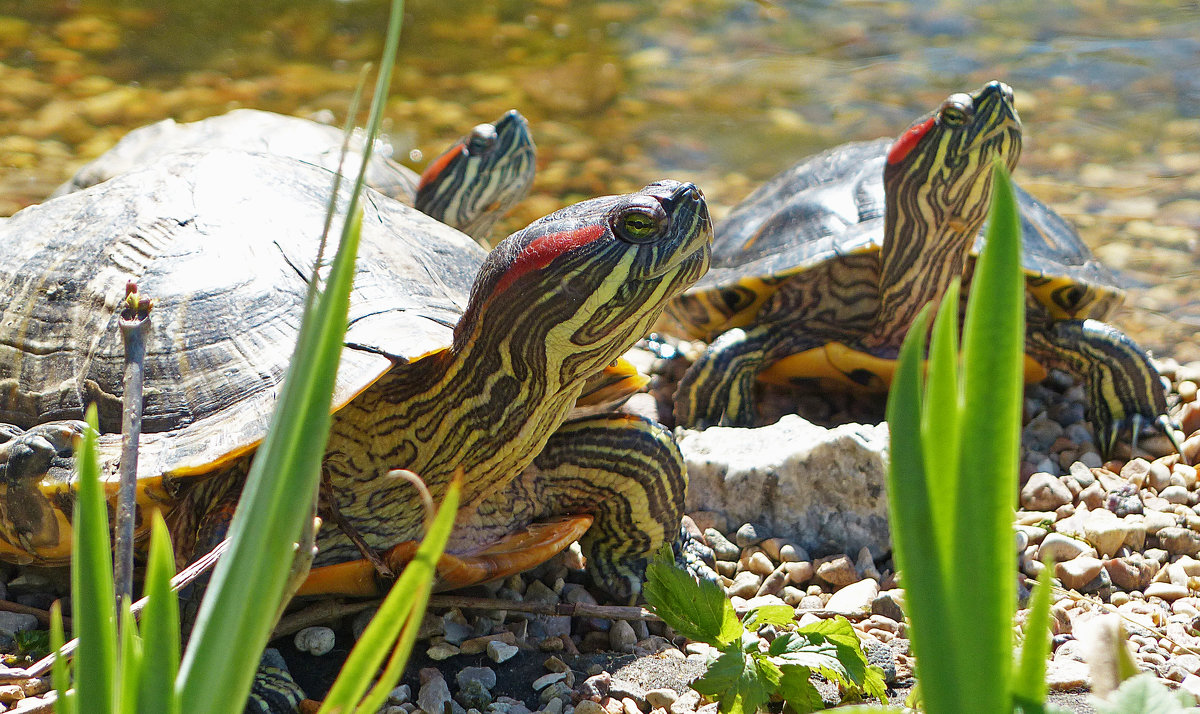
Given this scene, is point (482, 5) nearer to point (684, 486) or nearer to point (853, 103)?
point (853, 103)

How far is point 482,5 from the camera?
36.2 feet

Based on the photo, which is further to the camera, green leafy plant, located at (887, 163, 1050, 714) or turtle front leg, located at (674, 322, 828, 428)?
turtle front leg, located at (674, 322, 828, 428)

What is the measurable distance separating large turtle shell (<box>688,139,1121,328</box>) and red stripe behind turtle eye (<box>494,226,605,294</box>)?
199 cm

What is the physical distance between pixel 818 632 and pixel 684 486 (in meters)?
0.81

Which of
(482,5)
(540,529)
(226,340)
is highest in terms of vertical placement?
(482,5)

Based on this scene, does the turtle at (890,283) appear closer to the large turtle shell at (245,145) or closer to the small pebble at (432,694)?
the large turtle shell at (245,145)

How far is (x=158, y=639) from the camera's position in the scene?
1.20 m

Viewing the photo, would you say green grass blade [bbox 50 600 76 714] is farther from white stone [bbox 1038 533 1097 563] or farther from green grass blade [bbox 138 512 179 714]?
white stone [bbox 1038 533 1097 563]

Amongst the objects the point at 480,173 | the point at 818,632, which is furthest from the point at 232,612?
the point at 480,173

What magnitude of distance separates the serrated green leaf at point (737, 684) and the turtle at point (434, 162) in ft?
11.7

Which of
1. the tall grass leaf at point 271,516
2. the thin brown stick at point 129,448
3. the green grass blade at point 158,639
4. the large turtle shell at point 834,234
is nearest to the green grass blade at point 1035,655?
the tall grass leaf at point 271,516

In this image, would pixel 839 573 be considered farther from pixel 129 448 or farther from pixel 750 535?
pixel 129 448

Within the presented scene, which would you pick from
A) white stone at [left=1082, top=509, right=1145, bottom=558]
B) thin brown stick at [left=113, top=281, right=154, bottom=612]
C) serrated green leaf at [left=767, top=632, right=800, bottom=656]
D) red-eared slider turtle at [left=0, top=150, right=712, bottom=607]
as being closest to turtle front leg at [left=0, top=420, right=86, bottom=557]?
red-eared slider turtle at [left=0, top=150, right=712, bottom=607]

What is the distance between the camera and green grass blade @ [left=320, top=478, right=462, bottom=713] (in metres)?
1.16
